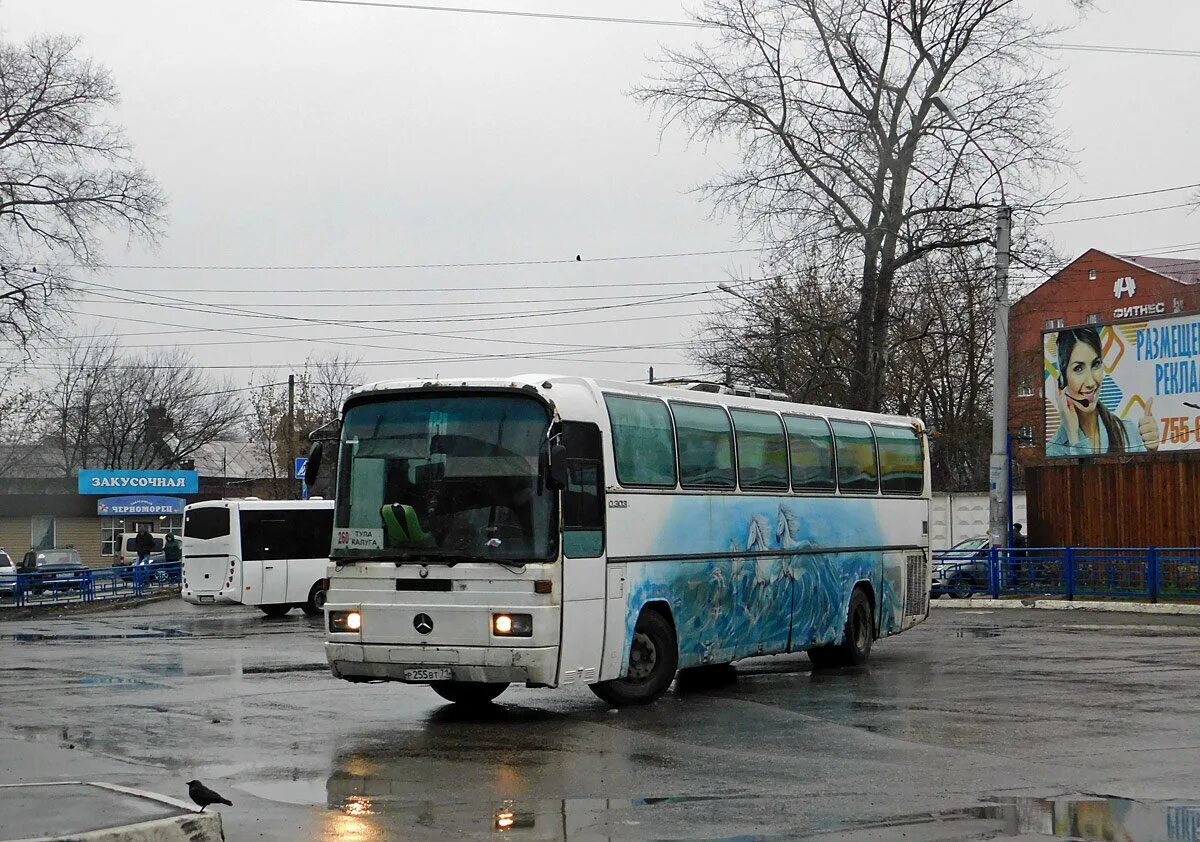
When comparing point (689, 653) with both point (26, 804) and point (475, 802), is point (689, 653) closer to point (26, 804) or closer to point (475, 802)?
point (475, 802)

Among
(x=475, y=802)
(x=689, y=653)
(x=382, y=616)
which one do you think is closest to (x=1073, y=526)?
(x=689, y=653)

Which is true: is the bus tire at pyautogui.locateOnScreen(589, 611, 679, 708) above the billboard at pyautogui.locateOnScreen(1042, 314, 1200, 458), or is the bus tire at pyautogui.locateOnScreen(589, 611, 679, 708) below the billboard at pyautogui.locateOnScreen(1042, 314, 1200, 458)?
below

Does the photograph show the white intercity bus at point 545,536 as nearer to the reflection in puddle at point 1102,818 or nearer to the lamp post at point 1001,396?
the reflection in puddle at point 1102,818

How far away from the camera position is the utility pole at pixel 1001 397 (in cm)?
3116

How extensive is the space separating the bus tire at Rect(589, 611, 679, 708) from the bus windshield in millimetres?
1883

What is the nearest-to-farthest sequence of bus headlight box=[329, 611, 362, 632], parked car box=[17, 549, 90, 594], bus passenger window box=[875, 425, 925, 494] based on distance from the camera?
bus headlight box=[329, 611, 362, 632] < bus passenger window box=[875, 425, 925, 494] < parked car box=[17, 549, 90, 594]

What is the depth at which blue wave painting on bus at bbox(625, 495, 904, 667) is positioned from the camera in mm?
15188

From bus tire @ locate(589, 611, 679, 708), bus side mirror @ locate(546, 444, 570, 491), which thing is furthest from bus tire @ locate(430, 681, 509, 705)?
bus side mirror @ locate(546, 444, 570, 491)

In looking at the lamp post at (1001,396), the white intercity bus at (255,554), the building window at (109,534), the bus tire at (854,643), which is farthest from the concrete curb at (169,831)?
the building window at (109,534)

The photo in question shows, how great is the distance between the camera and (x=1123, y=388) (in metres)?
32.5

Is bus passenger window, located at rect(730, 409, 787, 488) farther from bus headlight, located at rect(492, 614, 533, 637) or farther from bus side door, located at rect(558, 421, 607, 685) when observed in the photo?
bus headlight, located at rect(492, 614, 533, 637)

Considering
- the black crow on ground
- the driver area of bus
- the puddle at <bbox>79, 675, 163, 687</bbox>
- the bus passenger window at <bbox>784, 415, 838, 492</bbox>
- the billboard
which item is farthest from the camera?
the billboard

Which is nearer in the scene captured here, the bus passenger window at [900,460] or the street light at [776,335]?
the bus passenger window at [900,460]

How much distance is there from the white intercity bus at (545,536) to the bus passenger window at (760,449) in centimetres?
4
